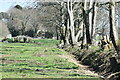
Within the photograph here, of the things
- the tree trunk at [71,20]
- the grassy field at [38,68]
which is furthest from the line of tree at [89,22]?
the grassy field at [38,68]

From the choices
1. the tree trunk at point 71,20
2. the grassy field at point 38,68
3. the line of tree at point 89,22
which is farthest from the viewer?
the tree trunk at point 71,20

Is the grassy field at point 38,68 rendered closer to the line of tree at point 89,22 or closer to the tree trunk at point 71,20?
the line of tree at point 89,22

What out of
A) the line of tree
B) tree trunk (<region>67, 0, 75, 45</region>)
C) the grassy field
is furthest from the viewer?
tree trunk (<region>67, 0, 75, 45</region>)

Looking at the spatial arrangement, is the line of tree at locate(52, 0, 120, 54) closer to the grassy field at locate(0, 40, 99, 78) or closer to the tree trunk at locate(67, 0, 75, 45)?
the tree trunk at locate(67, 0, 75, 45)

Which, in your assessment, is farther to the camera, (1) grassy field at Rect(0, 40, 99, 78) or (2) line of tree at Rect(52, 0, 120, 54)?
(2) line of tree at Rect(52, 0, 120, 54)

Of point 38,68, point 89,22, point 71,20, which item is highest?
point 71,20

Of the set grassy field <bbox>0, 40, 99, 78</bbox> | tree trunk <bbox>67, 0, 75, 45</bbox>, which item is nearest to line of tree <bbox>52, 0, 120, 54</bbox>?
tree trunk <bbox>67, 0, 75, 45</bbox>

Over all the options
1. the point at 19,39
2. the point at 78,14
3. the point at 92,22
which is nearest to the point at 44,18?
the point at 19,39

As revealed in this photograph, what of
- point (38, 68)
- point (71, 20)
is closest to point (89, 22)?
point (71, 20)

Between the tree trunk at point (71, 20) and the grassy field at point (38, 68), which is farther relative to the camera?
the tree trunk at point (71, 20)

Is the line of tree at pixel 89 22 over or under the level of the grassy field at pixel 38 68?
over

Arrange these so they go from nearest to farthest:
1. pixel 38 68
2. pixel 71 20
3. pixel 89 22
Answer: pixel 38 68
pixel 89 22
pixel 71 20

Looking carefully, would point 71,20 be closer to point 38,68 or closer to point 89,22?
point 89,22

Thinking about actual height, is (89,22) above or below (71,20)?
below
